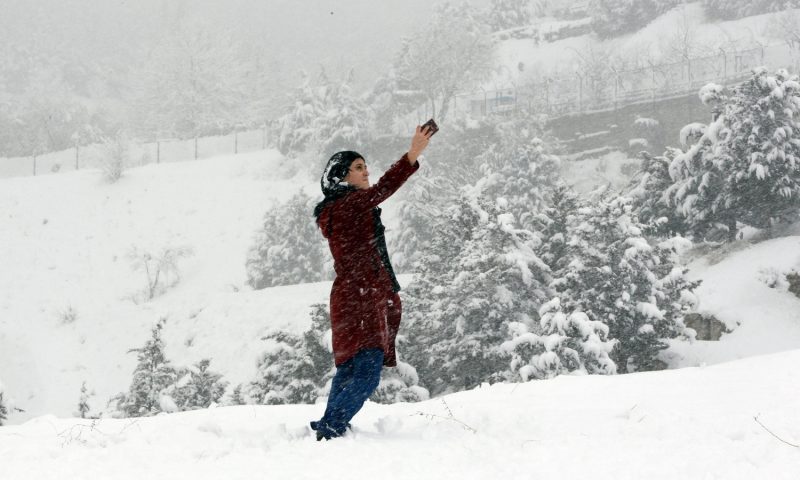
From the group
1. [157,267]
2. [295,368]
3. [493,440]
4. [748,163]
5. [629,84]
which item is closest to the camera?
[493,440]

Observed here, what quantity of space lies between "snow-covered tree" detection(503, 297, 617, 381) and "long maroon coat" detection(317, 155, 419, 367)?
7.45 m

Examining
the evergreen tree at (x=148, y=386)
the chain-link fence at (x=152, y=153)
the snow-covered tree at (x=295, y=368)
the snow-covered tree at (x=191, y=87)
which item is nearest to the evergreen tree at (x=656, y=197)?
the snow-covered tree at (x=295, y=368)

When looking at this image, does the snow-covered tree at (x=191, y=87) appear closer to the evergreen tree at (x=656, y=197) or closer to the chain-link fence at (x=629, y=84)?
the chain-link fence at (x=629, y=84)

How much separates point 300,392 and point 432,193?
60.4 ft

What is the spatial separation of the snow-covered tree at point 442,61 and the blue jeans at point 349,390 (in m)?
39.4

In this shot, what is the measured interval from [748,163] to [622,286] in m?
7.63

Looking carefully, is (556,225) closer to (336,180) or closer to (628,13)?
(336,180)

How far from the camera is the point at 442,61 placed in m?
44.9

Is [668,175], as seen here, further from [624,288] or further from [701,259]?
[624,288]

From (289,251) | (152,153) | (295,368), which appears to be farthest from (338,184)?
(152,153)

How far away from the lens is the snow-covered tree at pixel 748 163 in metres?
18.8

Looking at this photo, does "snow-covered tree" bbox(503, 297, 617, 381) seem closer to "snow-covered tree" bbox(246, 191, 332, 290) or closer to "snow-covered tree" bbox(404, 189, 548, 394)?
"snow-covered tree" bbox(404, 189, 548, 394)

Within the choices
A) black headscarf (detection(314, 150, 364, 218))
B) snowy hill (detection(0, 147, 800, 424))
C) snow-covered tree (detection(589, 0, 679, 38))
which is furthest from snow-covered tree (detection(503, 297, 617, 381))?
snow-covered tree (detection(589, 0, 679, 38))

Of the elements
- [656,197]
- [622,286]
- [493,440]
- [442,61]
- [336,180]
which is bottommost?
[622,286]
